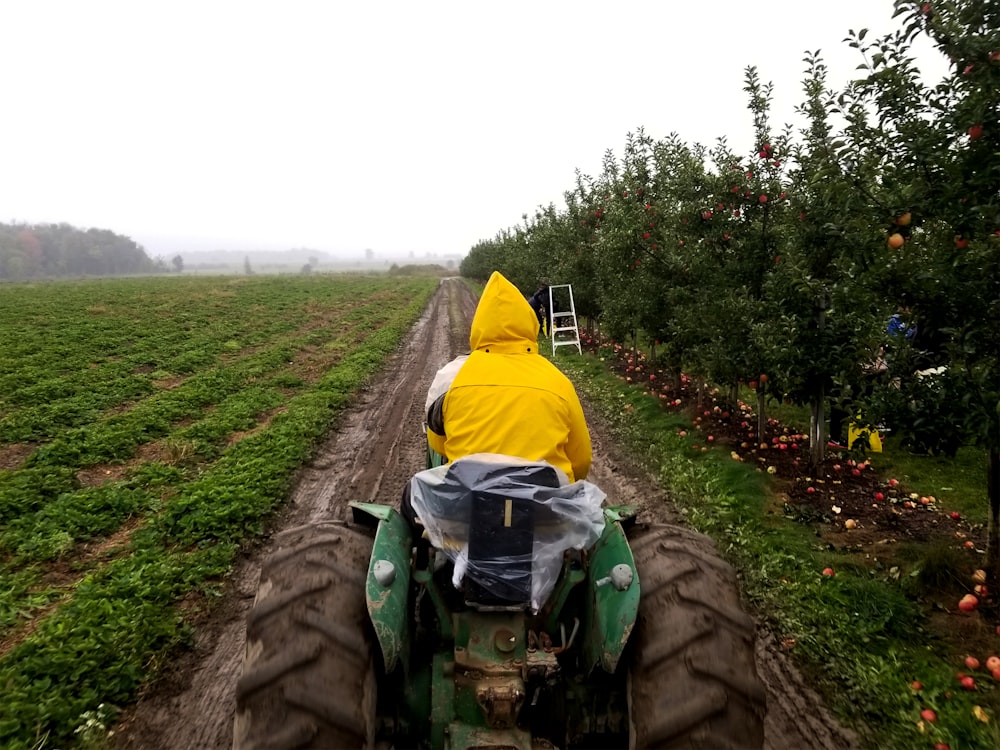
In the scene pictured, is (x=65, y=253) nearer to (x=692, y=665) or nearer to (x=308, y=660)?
(x=308, y=660)

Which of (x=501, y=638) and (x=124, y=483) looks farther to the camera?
(x=124, y=483)

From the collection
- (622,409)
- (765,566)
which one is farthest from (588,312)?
(765,566)

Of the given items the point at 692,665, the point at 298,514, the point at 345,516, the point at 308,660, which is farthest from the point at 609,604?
the point at 298,514

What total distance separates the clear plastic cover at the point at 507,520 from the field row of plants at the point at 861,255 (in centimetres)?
328

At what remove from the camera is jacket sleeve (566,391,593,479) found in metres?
2.98

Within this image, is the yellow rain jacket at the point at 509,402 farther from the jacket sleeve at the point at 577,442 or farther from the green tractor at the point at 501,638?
the green tractor at the point at 501,638

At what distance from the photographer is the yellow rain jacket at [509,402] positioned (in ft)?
8.78

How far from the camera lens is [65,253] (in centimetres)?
12544

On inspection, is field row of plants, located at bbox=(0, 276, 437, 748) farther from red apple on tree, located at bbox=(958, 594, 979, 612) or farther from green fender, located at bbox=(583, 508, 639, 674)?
red apple on tree, located at bbox=(958, 594, 979, 612)

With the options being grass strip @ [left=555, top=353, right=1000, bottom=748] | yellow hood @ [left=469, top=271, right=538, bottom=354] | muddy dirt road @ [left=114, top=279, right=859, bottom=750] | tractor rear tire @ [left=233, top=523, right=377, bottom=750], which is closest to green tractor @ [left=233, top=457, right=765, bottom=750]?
tractor rear tire @ [left=233, top=523, right=377, bottom=750]

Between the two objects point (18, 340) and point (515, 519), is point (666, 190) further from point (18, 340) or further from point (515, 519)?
Result: point (18, 340)

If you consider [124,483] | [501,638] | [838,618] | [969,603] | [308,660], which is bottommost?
[838,618]

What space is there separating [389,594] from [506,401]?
98 centimetres

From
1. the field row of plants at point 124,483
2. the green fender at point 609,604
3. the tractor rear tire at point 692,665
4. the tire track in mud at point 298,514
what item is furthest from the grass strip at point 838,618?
the field row of plants at point 124,483
